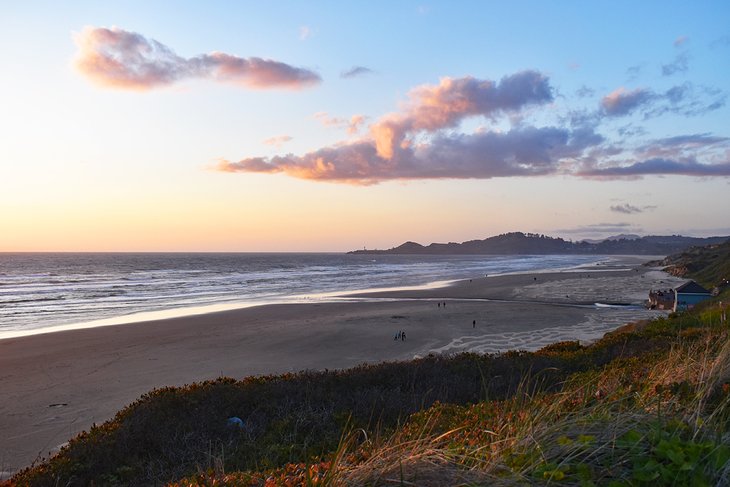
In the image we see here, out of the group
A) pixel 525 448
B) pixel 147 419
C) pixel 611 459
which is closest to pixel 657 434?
pixel 611 459

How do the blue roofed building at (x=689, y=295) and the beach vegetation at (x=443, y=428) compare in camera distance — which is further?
the blue roofed building at (x=689, y=295)

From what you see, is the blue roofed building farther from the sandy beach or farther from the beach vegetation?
the beach vegetation

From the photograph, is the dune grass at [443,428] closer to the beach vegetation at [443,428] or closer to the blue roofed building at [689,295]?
the beach vegetation at [443,428]

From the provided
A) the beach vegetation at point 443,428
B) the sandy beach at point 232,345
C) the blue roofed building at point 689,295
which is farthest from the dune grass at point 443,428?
the blue roofed building at point 689,295

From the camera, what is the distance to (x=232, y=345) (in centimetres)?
2283

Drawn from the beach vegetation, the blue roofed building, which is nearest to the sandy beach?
the blue roofed building

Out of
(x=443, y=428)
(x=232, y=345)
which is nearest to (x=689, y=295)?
(x=232, y=345)

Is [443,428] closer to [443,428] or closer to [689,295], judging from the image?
[443,428]

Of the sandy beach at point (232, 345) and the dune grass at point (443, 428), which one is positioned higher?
the dune grass at point (443, 428)

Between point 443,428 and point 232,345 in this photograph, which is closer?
point 443,428

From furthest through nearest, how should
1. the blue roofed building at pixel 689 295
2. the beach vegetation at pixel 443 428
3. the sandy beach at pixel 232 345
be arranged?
the blue roofed building at pixel 689 295
the sandy beach at pixel 232 345
the beach vegetation at pixel 443 428

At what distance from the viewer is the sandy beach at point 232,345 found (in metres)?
13.7

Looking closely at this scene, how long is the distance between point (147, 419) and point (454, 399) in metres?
5.26

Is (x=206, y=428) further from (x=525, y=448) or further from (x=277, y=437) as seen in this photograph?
(x=525, y=448)
